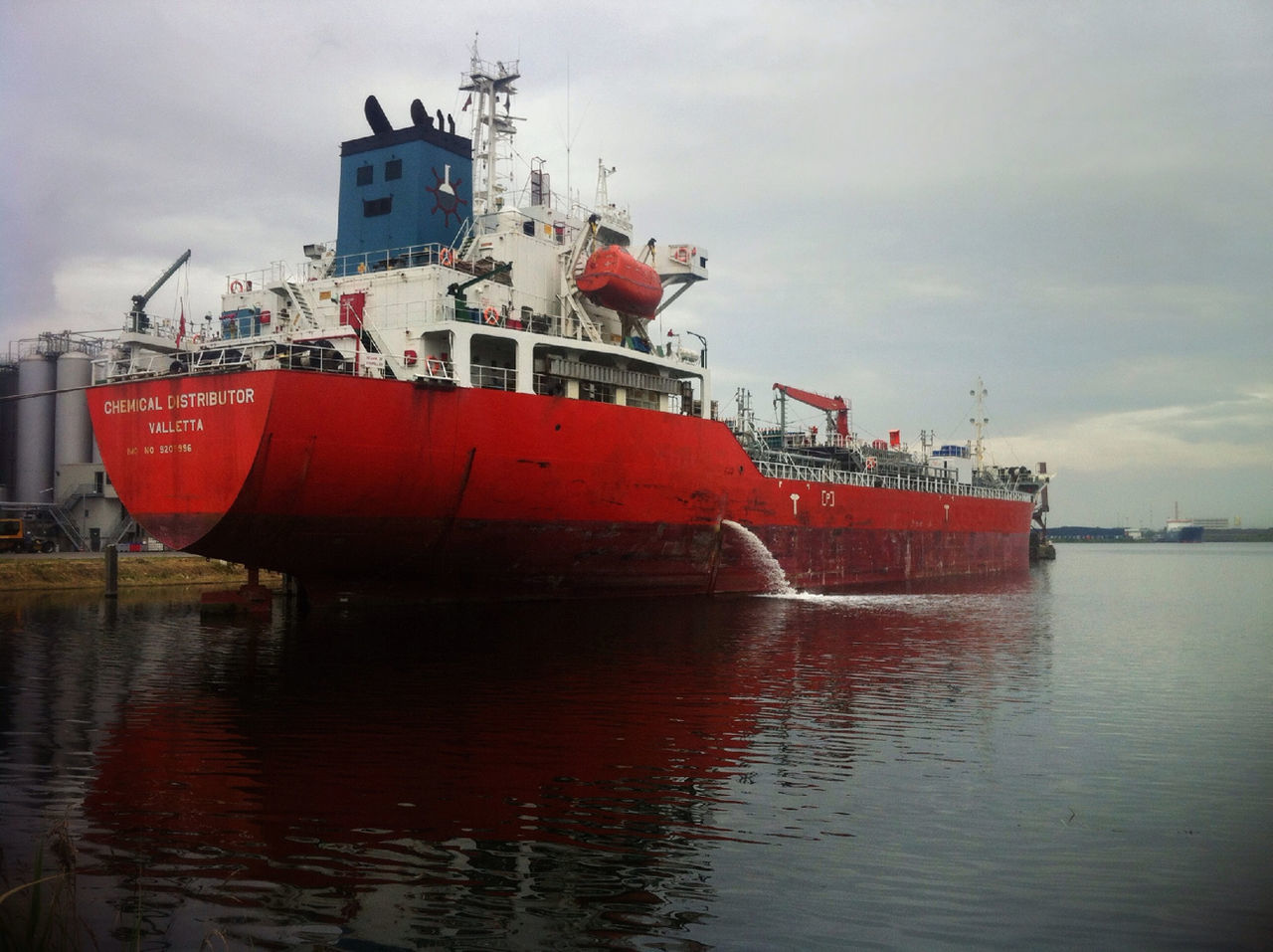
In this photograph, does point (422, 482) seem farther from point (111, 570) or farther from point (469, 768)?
point (111, 570)

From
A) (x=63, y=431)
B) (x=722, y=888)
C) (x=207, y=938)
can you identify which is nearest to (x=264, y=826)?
(x=207, y=938)

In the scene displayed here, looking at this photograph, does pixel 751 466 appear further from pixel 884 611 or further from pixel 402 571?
pixel 402 571

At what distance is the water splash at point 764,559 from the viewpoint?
25619 millimetres

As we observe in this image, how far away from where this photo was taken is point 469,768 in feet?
26.2

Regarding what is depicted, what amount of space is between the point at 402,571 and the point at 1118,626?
15.1 m

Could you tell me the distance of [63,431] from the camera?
1428 inches

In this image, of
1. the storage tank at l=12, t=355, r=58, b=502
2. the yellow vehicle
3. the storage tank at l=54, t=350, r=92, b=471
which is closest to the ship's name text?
the yellow vehicle

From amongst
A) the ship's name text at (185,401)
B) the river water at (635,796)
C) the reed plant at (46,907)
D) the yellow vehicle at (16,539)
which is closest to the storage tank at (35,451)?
the yellow vehicle at (16,539)

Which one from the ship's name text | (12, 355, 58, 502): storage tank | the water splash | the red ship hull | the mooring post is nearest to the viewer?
the ship's name text

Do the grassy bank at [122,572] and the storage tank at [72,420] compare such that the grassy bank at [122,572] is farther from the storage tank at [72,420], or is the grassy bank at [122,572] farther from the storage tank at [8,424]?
the storage tank at [8,424]

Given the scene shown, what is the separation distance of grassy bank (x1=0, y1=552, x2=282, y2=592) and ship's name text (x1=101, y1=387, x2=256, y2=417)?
10622mm

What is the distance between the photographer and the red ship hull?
16250 mm

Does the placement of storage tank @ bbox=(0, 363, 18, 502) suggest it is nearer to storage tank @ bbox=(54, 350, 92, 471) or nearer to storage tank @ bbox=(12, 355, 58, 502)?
storage tank @ bbox=(12, 355, 58, 502)

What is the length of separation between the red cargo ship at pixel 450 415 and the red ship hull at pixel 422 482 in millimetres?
45
